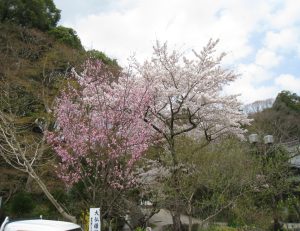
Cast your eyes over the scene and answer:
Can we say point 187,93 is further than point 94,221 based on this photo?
Yes

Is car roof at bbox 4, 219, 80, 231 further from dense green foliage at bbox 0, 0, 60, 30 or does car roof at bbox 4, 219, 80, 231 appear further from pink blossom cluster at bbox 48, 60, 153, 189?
dense green foliage at bbox 0, 0, 60, 30

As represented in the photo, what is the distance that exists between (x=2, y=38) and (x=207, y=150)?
44.4ft

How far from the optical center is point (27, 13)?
21.5m

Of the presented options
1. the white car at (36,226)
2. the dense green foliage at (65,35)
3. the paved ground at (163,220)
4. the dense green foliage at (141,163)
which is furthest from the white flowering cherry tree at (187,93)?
the dense green foliage at (65,35)

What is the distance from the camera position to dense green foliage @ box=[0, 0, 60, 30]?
21.2 metres

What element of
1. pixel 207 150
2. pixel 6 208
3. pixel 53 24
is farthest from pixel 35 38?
pixel 207 150

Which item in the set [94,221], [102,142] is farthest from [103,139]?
[94,221]

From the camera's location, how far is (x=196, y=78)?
1094 centimetres

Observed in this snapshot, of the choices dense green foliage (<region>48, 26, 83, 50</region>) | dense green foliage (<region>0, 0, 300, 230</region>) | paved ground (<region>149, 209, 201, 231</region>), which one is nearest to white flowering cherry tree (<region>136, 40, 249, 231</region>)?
dense green foliage (<region>0, 0, 300, 230</region>)

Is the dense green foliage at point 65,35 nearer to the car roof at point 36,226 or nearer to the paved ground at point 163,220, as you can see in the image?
the paved ground at point 163,220

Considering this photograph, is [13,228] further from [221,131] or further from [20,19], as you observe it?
[20,19]

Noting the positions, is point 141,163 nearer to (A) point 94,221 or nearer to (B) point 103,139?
(B) point 103,139

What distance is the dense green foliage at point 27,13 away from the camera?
21.2 metres

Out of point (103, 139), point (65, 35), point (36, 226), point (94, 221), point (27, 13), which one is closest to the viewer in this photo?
point (36, 226)
